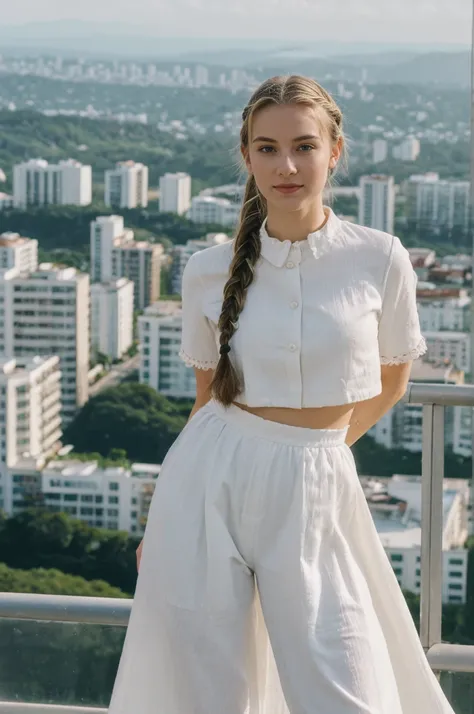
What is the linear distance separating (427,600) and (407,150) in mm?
25634

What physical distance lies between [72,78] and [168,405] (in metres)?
12.0

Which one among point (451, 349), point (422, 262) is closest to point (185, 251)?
point (422, 262)

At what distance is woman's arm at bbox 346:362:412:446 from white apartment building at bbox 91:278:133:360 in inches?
848

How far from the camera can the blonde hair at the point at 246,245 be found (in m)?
1.20

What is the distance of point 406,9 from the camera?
3541 centimetres

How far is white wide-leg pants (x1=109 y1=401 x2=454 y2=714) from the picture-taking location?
45.7 inches

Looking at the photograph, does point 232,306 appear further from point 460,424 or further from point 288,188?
point 460,424

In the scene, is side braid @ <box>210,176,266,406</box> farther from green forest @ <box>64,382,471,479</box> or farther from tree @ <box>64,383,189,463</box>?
tree @ <box>64,383,189,463</box>

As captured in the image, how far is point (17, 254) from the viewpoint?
22.0 meters

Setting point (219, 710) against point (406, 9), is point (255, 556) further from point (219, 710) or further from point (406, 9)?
point (406, 9)

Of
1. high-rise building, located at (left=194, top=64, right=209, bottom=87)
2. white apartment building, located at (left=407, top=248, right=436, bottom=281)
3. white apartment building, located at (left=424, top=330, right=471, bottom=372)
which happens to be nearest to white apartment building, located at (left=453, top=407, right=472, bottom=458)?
white apartment building, located at (left=424, top=330, right=471, bottom=372)

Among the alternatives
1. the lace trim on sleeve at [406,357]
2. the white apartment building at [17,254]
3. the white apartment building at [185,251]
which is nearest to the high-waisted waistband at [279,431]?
the lace trim on sleeve at [406,357]

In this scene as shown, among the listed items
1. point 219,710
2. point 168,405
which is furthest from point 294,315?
point 168,405

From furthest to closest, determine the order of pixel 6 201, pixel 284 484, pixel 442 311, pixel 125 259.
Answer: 1. pixel 6 201
2. pixel 125 259
3. pixel 442 311
4. pixel 284 484
